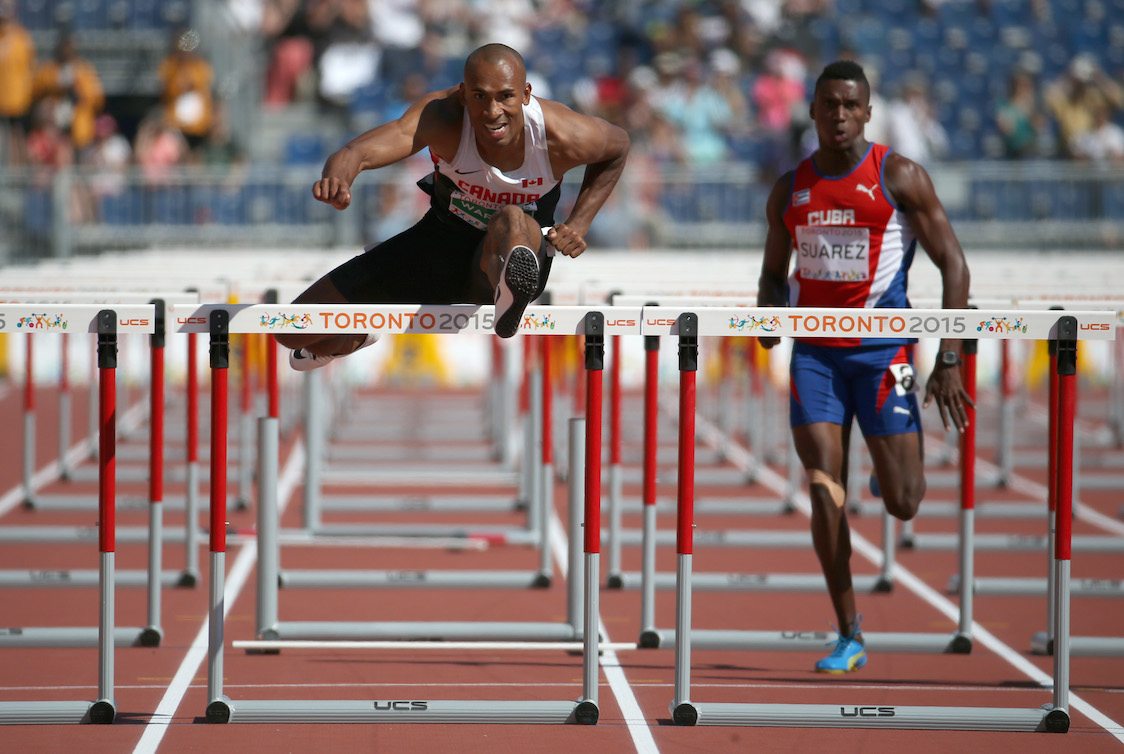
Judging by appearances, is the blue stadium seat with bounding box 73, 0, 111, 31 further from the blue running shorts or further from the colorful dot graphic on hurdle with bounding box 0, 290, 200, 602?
the blue running shorts

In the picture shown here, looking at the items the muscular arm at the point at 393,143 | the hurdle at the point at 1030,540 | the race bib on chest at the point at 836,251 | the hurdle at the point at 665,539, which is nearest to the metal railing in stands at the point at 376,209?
the hurdle at the point at 1030,540

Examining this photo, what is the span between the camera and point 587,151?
5695mm

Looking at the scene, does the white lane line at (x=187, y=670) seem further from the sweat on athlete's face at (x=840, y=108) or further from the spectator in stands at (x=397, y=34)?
the spectator in stands at (x=397, y=34)

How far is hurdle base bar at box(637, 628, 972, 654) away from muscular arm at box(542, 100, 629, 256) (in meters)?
2.10

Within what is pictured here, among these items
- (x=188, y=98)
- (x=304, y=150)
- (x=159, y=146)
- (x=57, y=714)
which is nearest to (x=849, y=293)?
(x=57, y=714)

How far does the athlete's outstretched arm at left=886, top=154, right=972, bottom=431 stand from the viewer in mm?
5875

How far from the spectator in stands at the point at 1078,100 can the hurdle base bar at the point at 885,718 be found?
48.1 ft

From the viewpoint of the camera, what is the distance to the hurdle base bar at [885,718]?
5.66 m

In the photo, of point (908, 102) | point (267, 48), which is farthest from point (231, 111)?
point (908, 102)

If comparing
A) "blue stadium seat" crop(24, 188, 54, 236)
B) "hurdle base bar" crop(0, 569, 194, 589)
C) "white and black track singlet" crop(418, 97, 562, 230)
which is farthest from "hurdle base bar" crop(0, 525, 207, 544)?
"blue stadium seat" crop(24, 188, 54, 236)

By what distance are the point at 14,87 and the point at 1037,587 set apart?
1452 centimetres

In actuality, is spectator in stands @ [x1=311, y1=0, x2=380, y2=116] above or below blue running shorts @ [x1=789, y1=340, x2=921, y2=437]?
above

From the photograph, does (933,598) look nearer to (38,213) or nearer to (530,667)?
(530,667)

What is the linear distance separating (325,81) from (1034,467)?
10677mm
